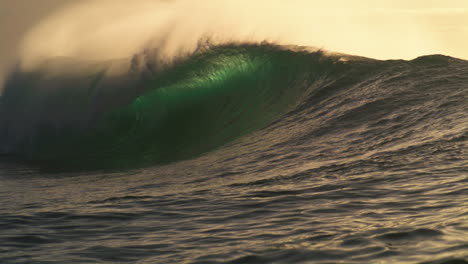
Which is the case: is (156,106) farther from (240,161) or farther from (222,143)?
(240,161)

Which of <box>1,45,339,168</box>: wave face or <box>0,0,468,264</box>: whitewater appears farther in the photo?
<box>1,45,339,168</box>: wave face

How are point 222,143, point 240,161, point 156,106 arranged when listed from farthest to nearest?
point 156,106
point 222,143
point 240,161

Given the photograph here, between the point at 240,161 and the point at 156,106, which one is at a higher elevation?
the point at 156,106

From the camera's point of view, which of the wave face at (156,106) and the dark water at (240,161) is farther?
the wave face at (156,106)

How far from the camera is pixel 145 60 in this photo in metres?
14.8

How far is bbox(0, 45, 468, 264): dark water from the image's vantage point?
4.22m

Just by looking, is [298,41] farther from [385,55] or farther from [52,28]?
[52,28]

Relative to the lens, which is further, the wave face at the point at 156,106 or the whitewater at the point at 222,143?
the wave face at the point at 156,106

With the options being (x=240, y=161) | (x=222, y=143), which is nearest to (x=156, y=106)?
(x=222, y=143)

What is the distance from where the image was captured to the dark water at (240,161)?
13.9 feet

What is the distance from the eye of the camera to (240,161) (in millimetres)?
8859

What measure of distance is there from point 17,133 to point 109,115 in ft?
10.6

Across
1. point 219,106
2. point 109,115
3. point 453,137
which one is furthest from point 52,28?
point 453,137

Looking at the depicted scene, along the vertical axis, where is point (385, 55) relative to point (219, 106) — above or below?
above
